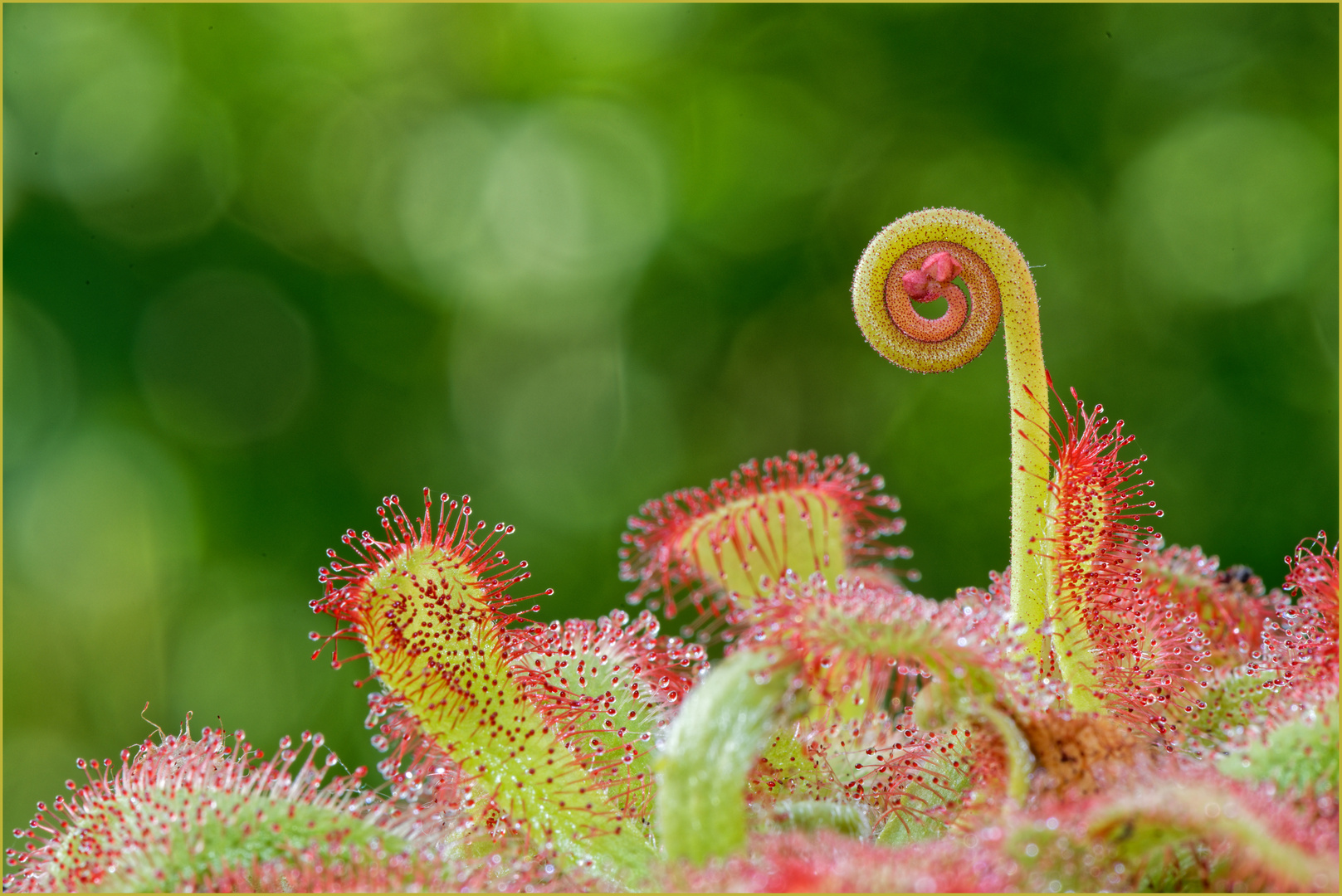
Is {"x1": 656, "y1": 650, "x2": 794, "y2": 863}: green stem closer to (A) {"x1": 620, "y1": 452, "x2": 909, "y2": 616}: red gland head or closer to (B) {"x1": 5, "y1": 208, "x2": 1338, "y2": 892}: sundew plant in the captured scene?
(B) {"x1": 5, "y1": 208, "x2": 1338, "y2": 892}: sundew plant

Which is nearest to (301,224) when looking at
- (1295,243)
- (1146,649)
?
(1295,243)

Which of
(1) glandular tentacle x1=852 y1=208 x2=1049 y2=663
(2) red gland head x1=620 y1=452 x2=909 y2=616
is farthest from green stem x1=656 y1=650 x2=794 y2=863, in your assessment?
(2) red gland head x1=620 y1=452 x2=909 y2=616

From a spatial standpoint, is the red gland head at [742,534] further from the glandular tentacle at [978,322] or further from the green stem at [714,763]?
the green stem at [714,763]

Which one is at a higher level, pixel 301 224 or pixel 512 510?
pixel 301 224

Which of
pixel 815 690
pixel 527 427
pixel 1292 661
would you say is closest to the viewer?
pixel 815 690

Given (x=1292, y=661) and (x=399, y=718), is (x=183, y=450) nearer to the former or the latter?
(x=399, y=718)

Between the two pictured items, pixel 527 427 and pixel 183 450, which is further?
pixel 527 427

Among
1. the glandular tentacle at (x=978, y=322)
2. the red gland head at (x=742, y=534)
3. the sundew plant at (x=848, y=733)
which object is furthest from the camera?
the red gland head at (x=742, y=534)

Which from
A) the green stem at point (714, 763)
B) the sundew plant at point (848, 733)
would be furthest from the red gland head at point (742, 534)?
the green stem at point (714, 763)
